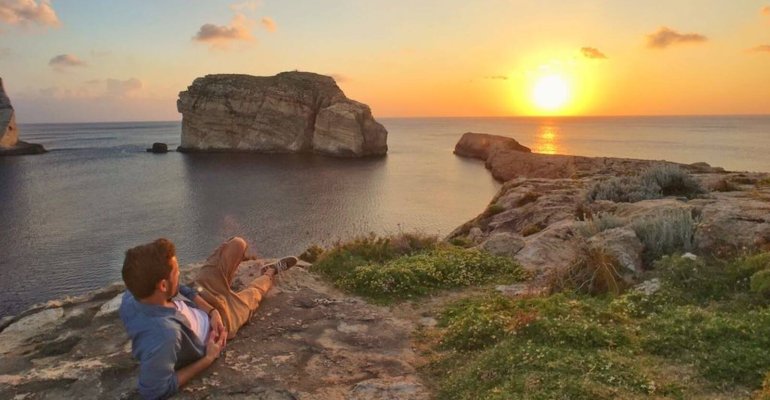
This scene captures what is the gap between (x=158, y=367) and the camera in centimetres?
529

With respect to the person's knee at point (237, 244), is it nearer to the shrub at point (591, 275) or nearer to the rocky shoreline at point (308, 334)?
the rocky shoreline at point (308, 334)

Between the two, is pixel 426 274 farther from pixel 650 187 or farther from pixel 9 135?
pixel 9 135

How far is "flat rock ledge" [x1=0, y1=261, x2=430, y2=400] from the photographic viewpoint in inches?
232

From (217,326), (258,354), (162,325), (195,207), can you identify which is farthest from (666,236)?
(195,207)

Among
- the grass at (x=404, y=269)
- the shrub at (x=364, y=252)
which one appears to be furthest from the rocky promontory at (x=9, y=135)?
the grass at (x=404, y=269)

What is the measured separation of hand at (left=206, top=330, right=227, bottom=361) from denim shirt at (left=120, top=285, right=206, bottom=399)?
0.62 meters

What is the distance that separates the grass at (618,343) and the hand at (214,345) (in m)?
2.78

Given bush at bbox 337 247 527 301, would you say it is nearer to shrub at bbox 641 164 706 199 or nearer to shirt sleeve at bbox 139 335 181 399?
shirt sleeve at bbox 139 335 181 399

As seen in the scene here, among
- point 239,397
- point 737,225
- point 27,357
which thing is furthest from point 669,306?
point 27,357

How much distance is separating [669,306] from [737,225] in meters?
4.69

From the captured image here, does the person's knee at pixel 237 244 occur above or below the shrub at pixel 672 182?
below

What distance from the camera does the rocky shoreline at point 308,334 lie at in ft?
19.6

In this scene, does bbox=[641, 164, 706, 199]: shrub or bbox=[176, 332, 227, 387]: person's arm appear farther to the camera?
bbox=[641, 164, 706, 199]: shrub

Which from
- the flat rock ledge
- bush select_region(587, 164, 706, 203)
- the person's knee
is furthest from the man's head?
bush select_region(587, 164, 706, 203)
